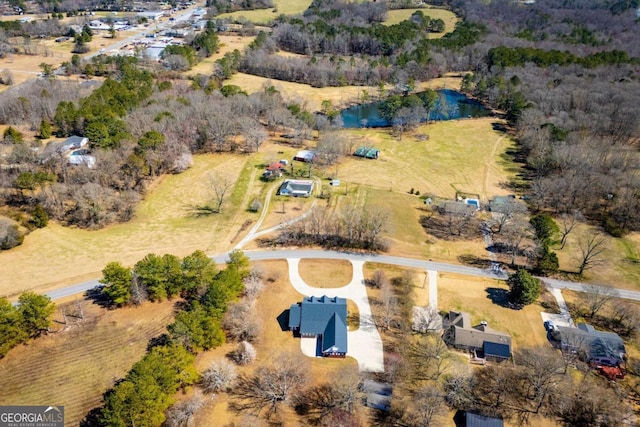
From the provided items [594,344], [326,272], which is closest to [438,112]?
[326,272]

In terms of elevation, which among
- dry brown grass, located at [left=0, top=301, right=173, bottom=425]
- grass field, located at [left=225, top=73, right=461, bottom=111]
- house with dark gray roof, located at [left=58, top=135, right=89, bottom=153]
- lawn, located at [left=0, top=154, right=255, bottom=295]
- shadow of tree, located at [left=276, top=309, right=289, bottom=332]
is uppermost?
grass field, located at [left=225, top=73, right=461, bottom=111]

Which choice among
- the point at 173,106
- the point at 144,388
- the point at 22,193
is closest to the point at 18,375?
the point at 144,388

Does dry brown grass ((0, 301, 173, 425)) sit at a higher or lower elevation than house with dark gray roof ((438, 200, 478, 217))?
lower

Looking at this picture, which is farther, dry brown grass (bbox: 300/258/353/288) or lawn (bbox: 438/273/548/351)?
dry brown grass (bbox: 300/258/353/288)

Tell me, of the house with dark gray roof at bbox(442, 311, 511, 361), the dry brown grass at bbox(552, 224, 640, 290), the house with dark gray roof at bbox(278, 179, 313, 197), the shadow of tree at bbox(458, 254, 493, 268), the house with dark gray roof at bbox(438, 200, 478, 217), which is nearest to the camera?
the house with dark gray roof at bbox(442, 311, 511, 361)

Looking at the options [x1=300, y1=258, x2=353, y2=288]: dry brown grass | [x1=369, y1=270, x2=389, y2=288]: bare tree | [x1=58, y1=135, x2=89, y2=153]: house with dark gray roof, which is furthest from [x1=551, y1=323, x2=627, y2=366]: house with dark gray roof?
[x1=58, y1=135, x2=89, y2=153]: house with dark gray roof

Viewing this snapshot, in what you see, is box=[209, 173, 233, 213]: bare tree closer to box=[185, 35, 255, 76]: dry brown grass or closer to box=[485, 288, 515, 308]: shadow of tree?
box=[485, 288, 515, 308]: shadow of tree

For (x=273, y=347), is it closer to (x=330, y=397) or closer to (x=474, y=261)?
(x=330, y=397)
